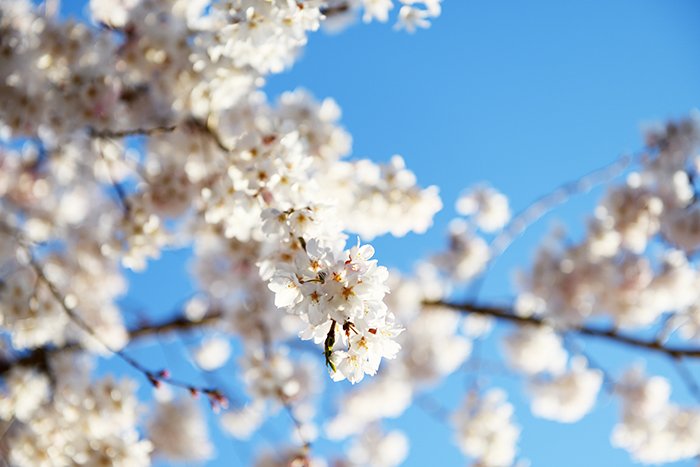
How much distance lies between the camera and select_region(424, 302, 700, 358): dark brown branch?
4.52 metres

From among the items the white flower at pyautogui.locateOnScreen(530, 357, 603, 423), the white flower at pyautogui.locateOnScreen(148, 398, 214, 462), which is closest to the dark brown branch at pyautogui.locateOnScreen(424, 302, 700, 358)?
the white flower at pyautogui.locateOnScreen(530, 357, 603, 423)

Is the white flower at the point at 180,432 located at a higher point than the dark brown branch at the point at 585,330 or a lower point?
lower

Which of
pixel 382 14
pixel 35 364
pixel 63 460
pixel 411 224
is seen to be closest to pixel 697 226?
pixel 411 224

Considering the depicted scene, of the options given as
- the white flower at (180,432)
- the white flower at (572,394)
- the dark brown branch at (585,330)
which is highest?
the white flower at (572,394)

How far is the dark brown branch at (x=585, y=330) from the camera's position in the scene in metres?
4.52

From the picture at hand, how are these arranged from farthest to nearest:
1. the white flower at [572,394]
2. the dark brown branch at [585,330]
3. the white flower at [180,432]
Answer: the white flower at [572,394], the white flower at [180,432], the dark brown branch at [585,330]

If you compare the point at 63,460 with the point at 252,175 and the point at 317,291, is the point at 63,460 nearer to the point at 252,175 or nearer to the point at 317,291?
the point at 252,175

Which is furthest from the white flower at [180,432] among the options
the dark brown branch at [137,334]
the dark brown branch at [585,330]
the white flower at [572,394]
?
the white flower at [572,394]

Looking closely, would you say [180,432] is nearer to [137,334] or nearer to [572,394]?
[137,334]

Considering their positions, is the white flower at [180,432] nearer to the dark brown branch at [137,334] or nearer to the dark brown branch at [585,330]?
the dark brown branch at [137,334]

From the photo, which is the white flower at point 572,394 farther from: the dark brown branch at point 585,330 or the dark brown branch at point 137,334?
the dark brown branch at point 137,334

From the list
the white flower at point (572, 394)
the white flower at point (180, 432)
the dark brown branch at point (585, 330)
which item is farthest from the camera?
the white flower at point (572, 394)

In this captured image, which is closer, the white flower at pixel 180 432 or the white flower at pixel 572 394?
the white flower at pixel 180 432

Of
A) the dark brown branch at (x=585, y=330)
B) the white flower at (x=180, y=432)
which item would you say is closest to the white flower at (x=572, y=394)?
the dark brown branch at (x=585, y=330)
